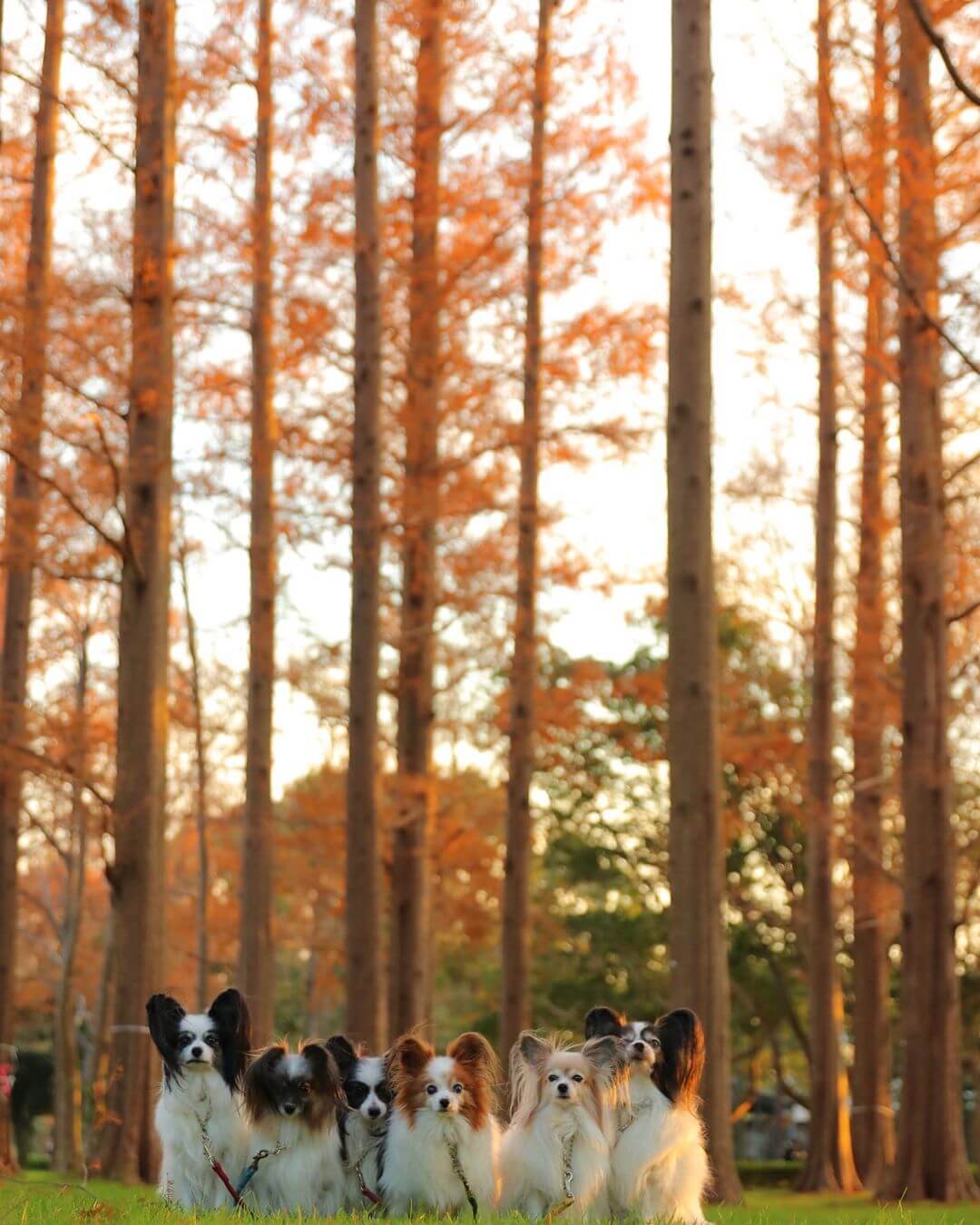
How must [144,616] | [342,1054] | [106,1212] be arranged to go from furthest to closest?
Answer: [144,616] → [342,1054] → [106,1212]

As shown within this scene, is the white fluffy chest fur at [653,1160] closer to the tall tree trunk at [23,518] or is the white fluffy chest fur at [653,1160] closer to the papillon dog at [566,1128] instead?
the papillon dog at [566,1128]

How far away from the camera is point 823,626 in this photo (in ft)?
76.4

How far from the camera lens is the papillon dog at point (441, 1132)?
7.61 meters

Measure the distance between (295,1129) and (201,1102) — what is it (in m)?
0.53

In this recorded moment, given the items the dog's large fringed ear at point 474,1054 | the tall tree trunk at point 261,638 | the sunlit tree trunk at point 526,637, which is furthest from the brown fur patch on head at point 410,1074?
the tall tree trunk at point 261,638

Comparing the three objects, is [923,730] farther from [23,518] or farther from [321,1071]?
[321,1071]

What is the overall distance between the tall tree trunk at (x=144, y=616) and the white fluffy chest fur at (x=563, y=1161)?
6823 mm

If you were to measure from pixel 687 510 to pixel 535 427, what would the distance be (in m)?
8.40

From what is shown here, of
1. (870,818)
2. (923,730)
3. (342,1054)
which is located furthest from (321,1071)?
(870,818)

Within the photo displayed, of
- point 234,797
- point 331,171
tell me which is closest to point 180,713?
point 234,797

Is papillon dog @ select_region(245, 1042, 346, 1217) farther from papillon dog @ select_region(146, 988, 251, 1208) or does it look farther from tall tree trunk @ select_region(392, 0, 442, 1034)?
tall tree trunk @ select_region(392, 0, 442, 1034)

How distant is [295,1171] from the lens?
780cm

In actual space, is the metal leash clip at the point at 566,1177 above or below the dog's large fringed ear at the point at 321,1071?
below

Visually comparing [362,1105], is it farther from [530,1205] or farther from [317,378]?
[317,378]
